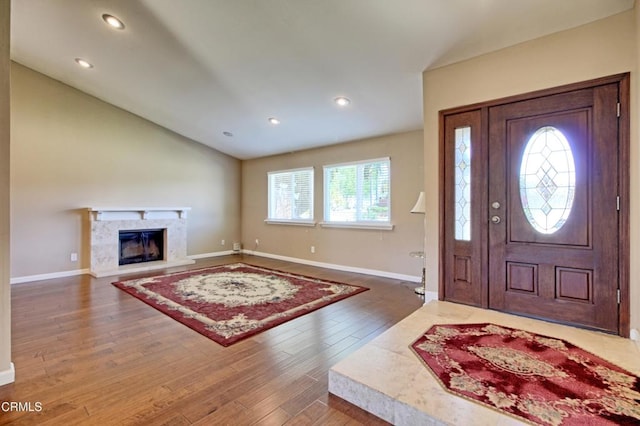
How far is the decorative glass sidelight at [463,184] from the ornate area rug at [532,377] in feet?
3.63

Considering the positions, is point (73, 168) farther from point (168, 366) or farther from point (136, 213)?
point (168, 366)

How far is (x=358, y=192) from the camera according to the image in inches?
225

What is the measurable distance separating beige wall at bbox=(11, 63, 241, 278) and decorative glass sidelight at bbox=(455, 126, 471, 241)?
18.6 feet

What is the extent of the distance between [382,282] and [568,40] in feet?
11.8

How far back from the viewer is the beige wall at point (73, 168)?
15.6 feet

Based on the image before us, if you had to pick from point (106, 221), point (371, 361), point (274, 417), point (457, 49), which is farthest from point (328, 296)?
point (106, 221)

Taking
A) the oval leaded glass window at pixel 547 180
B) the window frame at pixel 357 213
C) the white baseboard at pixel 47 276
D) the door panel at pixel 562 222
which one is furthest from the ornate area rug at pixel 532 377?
the white baseboard at pixel 47 276

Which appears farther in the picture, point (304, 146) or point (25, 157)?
point (304, 146)

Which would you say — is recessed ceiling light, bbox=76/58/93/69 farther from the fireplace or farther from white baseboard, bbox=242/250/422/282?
white baseboard, bbox=242/250/422/282

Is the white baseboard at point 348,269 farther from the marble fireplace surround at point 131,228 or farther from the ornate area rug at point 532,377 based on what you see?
the ornate area rug at point 532,377

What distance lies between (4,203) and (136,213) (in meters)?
4.23

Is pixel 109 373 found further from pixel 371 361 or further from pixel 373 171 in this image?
pixel 373 171

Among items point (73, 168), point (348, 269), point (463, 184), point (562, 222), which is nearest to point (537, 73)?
point (463, 184)

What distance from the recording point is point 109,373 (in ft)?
7.09
